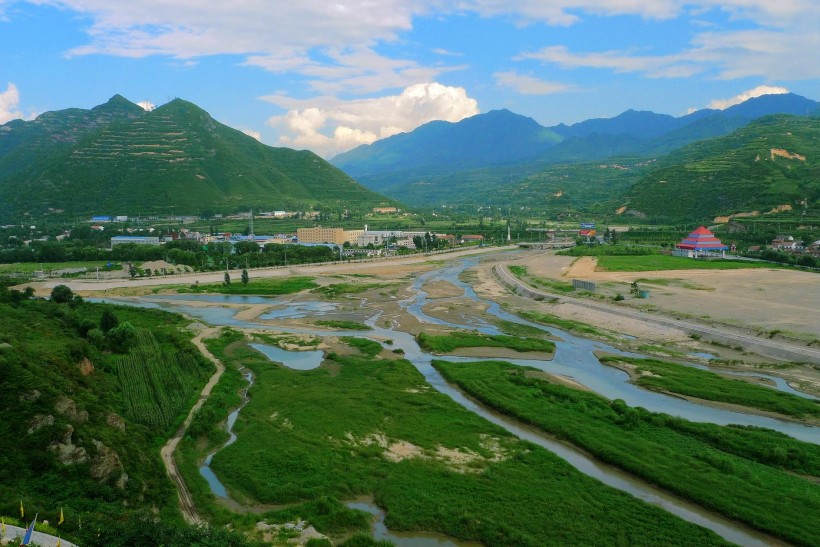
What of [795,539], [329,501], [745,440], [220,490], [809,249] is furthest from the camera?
[809,249]

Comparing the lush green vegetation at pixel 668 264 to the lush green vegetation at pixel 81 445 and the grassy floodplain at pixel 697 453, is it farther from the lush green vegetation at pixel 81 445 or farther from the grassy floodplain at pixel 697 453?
the lush green vegetation at pixel 81 445

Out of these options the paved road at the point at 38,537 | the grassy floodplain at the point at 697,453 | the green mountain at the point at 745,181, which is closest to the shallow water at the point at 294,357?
the grassy floodplain at the point at 697,453

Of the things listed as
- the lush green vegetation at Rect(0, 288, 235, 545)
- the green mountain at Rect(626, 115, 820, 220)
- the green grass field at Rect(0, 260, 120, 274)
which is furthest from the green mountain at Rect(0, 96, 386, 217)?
the lush green vegetation at Rect(0, 288, 235, 545)

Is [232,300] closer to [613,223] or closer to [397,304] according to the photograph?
[397,304]

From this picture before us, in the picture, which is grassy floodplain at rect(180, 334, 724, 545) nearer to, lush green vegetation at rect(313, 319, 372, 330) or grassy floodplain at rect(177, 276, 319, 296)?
lush green vegetation at rect(313, 319, 372, 330)

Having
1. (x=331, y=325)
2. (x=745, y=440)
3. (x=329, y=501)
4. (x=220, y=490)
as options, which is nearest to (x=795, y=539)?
(x=745, y=440)

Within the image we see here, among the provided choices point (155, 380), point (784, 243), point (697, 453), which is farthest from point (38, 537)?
point (784, 243)
